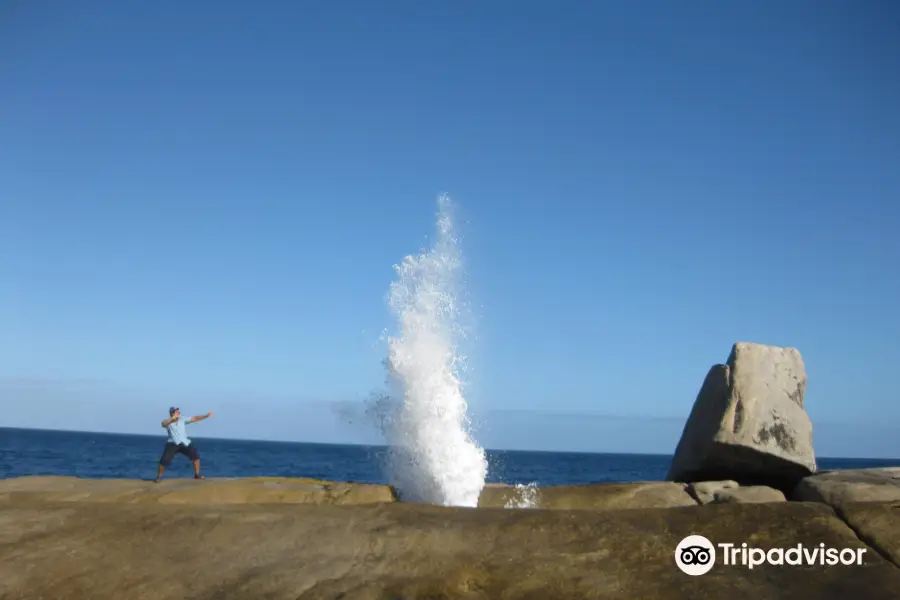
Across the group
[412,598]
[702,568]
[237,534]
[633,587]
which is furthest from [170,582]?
[702,568]

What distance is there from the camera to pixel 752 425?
14.1 meters

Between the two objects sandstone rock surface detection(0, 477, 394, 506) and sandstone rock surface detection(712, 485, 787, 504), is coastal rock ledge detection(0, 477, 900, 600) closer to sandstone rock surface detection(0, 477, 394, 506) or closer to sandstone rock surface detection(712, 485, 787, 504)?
sandstone rock surface detection(0, 477, 394, 506)

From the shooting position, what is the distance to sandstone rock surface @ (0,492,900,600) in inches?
247

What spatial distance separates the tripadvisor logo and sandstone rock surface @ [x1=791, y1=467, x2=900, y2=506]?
3.46 metres

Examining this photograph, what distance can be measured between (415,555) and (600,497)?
626 cm

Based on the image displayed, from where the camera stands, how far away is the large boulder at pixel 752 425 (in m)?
13.9

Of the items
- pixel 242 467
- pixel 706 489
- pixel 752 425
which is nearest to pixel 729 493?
pixel 706 489

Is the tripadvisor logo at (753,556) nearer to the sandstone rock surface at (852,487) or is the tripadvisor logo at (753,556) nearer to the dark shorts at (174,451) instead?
the sandstone rock surface at (852,487)

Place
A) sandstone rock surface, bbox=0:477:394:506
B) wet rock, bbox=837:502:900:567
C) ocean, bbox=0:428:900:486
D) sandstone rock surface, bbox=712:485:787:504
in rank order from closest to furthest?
wet rock, bbox=837:502:900:567 < sandstone rock surface, bbox=0:477:394:506 < sandstone rock surface, bbox=712:485:787:504 < ocean, bbox=0:428:900:486

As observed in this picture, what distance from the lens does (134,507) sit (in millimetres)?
8633

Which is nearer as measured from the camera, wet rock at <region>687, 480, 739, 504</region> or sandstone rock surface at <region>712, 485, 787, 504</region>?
sandstone rock surface at <region>712, 485, 787, 504</region>

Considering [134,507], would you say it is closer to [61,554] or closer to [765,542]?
[61,554]

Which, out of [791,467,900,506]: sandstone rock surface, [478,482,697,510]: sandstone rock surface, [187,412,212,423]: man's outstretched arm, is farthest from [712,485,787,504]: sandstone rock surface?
[187,412,212,423]: man's outstretched arm

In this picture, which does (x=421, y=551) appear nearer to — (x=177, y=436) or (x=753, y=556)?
(x=753, y=556)
